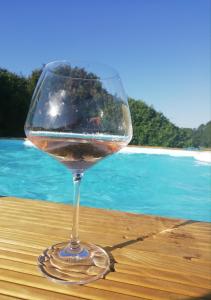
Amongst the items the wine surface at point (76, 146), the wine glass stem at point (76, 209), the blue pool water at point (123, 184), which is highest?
the wine surface at point (76, 146)

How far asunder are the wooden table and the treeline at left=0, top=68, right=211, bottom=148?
13059 millimetres

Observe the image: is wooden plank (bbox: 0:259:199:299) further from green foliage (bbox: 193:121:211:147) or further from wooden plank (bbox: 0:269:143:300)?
green foliage (bbox: 193:121:211:147)

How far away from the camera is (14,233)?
3.61 feet

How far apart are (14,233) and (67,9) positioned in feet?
54.3

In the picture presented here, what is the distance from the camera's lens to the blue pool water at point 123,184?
237 inches

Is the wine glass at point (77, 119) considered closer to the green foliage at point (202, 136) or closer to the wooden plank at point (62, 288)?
the wooden plank at point (62, 288)

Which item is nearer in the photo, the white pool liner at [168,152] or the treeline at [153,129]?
the white pool liner at [168,152]

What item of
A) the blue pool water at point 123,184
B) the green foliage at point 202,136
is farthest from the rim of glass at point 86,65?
the green foliage at point 202,136

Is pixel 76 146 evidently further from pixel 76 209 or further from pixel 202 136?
pixel 202 136

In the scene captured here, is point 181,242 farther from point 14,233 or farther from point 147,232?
point 14,233

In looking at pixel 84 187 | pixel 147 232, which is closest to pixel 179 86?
pixel 84 187

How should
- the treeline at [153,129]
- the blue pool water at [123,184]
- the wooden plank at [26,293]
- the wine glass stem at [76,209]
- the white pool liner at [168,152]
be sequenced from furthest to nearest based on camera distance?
the treeline at [153,129] → the white pool liner at [168,152] → the blue pool water at [123,184] → the wine glass stem at [76,209] → the wooden plank at [26,293]

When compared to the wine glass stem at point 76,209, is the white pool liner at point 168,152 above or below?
below

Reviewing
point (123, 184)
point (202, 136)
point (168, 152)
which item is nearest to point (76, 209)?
point (123, 184)
